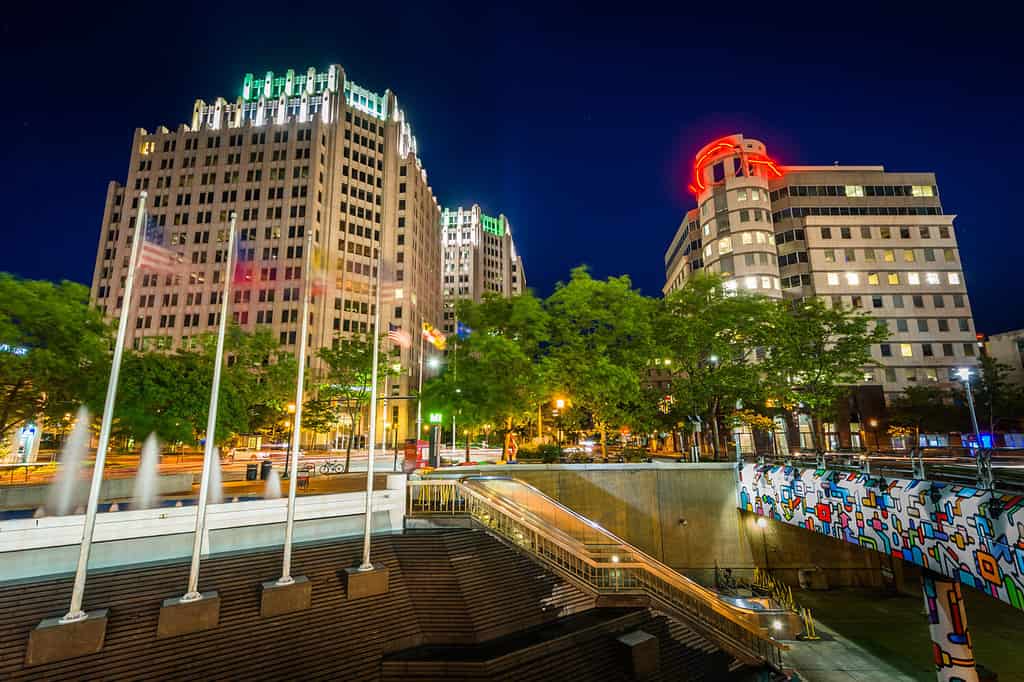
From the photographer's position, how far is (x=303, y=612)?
12352 millimetres

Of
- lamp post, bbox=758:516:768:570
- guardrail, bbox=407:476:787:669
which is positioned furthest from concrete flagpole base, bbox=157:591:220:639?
lamp post, bbox=758:516:768:570

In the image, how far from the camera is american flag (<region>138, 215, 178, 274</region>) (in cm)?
1194

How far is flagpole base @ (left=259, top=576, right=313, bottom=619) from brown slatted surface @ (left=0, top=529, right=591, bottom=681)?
0.22 m

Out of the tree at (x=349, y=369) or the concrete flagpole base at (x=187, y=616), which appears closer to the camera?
the concrete flagpole base at (x=187, y=616)

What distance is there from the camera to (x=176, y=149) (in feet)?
271

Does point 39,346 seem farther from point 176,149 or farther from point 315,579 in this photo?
point 176,149

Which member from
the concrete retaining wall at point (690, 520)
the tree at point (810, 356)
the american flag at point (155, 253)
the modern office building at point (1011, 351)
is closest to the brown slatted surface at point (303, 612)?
the american flag at point (155, 253)

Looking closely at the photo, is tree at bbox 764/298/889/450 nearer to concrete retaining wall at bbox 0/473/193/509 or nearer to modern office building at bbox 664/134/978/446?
modern office building at bbox 664/134/978/446

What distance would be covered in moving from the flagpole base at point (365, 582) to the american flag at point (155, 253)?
9.25 m

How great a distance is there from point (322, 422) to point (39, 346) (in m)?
20.4

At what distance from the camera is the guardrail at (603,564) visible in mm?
14562

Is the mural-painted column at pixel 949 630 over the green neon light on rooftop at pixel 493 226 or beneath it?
beneath

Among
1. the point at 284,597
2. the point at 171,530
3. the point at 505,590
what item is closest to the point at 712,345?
the point at 505,590

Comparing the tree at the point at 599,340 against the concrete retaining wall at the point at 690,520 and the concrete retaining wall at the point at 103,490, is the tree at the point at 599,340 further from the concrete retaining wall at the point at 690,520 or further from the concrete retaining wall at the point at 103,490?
the concrete retaining wall at the point at 103,490
